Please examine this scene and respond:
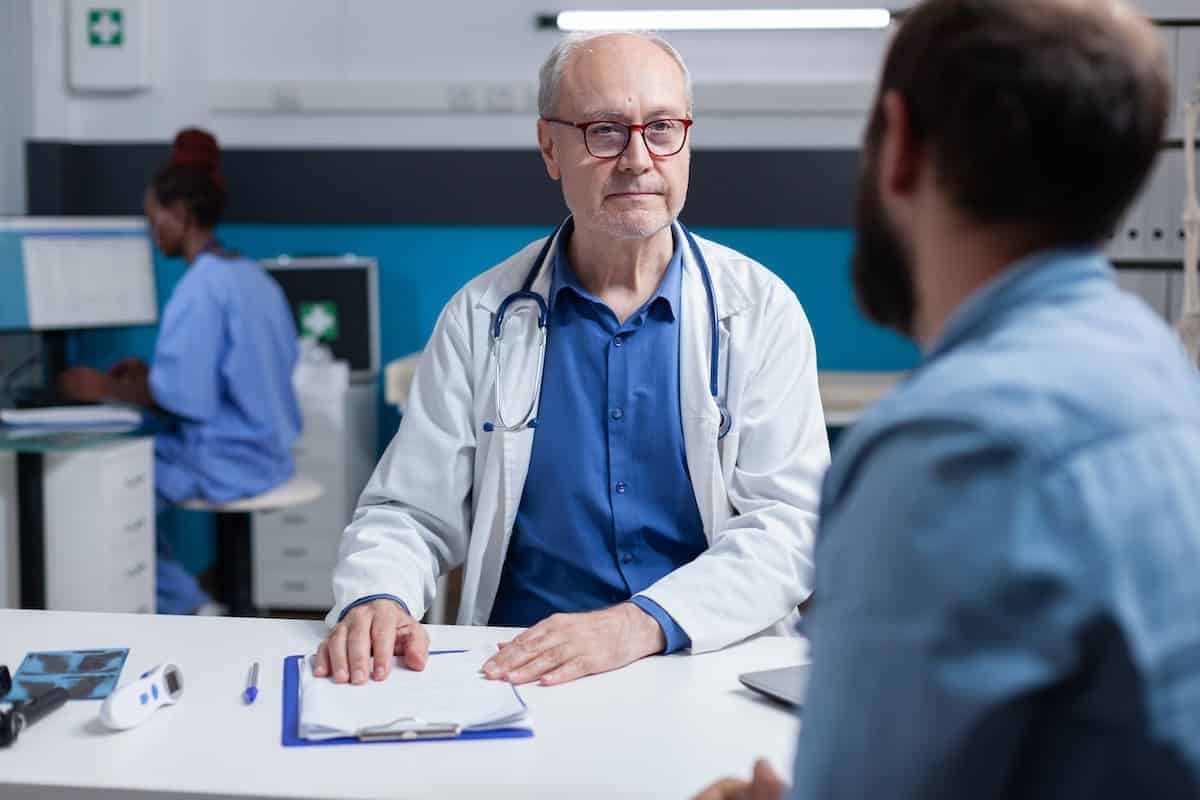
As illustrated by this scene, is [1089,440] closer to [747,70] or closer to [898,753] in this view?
[898,753]

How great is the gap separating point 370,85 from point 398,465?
3.05 meters

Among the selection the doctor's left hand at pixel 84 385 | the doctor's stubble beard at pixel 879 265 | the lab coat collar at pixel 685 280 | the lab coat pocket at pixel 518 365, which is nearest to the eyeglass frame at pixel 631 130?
the lab coat collar at pixel 685 280

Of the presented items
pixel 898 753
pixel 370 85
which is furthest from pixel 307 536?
pixel 898 753

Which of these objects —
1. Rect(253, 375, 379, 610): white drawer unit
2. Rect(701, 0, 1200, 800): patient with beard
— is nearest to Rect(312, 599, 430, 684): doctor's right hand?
Rect(701, 0, 1200, 800): patient with beard

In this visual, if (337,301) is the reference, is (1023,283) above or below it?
above

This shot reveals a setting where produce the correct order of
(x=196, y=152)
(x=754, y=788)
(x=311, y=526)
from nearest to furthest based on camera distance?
(x=754, y=788), (x=196, y=152), (x=311, y=526)

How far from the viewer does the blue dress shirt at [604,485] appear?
1715 mm

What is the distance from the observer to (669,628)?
1421mm

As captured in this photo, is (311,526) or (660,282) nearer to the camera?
(660,282)

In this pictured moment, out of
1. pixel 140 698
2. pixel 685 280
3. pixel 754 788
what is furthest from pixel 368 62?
pixel 754 788

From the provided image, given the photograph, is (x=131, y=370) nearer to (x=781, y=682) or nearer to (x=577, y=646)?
(x=577, y=646)

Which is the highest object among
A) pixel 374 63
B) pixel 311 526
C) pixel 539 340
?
pixel 374 63

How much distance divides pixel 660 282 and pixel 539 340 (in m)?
0.19

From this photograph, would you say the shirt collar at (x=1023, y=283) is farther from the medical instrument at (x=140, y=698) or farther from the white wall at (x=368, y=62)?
the white wall at (x=368, y=62)
